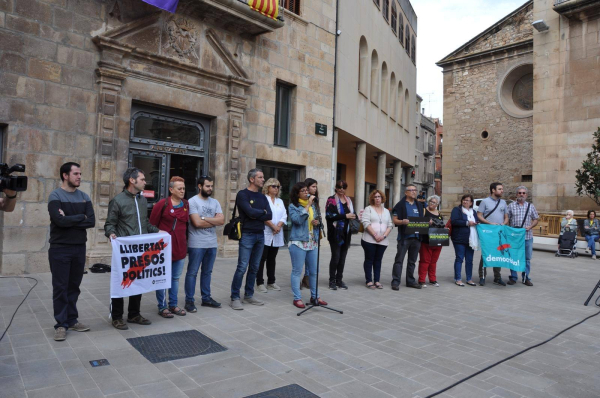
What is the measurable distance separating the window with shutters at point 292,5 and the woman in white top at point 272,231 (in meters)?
8.39

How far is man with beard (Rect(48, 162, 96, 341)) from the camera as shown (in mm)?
4727

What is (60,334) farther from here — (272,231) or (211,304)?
(272,231)

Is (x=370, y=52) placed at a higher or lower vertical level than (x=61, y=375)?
higher

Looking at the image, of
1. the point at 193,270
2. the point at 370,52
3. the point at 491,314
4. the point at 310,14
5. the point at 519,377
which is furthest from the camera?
the point at 370,52

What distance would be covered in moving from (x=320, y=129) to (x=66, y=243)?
35.4 feet

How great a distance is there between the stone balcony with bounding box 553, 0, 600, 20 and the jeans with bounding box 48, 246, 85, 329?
23.8 m

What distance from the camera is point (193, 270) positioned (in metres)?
6.12

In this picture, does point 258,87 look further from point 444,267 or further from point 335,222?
point 444,267

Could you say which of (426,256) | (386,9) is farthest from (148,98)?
(386,9)

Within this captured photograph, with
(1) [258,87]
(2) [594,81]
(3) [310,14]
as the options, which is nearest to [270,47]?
(1) [258,87]

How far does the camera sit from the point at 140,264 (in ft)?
17.5

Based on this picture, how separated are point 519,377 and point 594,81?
70.0 feet

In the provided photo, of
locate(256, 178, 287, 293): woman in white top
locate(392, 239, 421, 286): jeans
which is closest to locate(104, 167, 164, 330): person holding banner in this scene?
locate(256, 178, 287, 293): woman in white top

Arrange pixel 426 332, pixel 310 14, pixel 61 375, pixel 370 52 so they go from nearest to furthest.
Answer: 1. pixel 61 375
2. pixel 426 332
3. pixel 310 14
4. pixel 370 52
